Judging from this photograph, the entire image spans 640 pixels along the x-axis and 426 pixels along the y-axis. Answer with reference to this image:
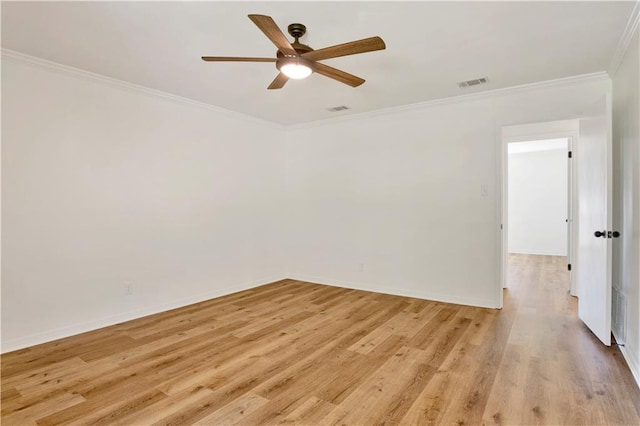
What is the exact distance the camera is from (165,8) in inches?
86.7

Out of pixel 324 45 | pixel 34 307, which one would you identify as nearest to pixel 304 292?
pixel 34 307

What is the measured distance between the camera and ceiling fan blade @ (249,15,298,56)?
5.91ft

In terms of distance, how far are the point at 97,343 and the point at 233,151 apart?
9.39 ft

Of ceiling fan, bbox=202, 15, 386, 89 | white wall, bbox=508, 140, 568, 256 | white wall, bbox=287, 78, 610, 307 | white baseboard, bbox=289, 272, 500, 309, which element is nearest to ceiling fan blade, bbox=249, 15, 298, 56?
ceiling fan, bbox=202, 15, 386, 89

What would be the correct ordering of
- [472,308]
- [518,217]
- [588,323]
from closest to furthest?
[588,323] < [472,308] < [518,217]

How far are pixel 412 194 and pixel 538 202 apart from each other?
5.69 meters

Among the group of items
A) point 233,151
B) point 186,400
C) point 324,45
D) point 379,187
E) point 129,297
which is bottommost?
point 186,400

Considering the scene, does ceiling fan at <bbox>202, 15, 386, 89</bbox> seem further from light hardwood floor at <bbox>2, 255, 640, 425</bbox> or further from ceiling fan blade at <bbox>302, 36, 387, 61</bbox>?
light hardwood floor at <bbox>2, 255, 640, 425</bbox>

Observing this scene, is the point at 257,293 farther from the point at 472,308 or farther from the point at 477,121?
the point at 477,121

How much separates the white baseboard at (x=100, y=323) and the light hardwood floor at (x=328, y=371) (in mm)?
102

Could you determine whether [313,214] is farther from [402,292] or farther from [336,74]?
[336,74]

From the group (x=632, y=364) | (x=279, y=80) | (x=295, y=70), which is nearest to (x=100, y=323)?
→ (x=279, y=80)

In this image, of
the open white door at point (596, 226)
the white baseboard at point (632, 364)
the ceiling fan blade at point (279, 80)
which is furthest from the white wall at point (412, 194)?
the ceiling fan blade at point (279, 80)

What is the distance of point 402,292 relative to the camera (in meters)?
4.57
